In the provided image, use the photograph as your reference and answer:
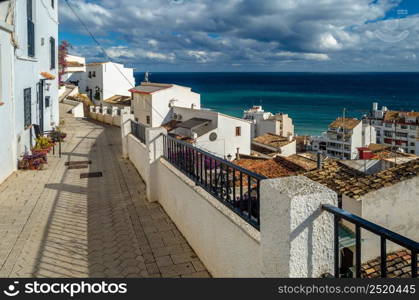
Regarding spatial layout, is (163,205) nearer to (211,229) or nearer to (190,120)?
(211,229)

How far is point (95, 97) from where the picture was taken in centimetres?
4944

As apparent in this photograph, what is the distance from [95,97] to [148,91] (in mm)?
15600

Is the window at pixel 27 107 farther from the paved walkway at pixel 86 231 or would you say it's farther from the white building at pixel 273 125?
the white building at pixel 273 125

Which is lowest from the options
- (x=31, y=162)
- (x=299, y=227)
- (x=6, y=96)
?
(x=31, y=162)

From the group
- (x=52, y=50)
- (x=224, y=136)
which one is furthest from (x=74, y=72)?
(x=52, y=50)

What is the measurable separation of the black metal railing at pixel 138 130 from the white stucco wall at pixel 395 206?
19.9 ft

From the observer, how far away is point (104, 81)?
48.6 m

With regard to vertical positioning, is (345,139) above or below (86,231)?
below

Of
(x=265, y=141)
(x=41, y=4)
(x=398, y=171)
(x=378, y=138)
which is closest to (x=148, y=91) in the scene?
(x=265, y=141)

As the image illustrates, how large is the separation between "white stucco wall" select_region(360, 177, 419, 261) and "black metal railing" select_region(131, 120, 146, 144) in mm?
6064

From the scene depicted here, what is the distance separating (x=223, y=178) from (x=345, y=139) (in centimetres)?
5719

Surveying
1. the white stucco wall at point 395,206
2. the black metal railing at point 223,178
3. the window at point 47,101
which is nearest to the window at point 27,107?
the window at point 47,101

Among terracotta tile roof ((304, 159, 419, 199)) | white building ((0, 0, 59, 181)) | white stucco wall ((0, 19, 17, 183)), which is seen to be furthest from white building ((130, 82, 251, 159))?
terracotta tile roof ((304, 159, 419, 199))

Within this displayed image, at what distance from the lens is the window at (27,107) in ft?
40.9
